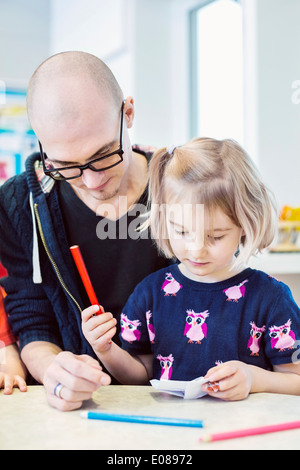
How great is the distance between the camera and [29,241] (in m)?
1.30

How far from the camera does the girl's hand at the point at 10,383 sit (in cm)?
90

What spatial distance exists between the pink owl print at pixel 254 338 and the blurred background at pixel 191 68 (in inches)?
35.7

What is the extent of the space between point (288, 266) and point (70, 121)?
3.76 ft

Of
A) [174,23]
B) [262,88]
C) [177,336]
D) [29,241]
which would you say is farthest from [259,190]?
[174,23]

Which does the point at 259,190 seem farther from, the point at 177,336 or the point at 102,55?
the point at 102,55

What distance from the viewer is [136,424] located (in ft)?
2.31

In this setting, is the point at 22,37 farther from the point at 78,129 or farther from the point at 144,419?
the point at 144,419

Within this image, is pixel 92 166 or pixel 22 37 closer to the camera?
pixel 92 166

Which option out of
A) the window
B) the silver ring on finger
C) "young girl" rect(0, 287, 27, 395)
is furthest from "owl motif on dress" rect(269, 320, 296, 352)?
the window

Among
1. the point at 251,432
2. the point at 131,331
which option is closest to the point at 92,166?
the point at 131,331

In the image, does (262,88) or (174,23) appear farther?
(174,23)

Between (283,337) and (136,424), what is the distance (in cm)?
36

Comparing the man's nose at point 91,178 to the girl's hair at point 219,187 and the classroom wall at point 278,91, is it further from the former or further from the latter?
the classroom wall at point 278,91

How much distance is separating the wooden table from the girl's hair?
0.98 feet
